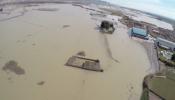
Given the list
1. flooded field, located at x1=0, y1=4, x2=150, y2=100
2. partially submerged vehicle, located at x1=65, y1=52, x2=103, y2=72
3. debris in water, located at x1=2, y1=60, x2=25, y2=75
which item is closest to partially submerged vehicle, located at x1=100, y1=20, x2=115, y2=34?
flooded field, located at x1=0, y1=4, x2=150, y2=100

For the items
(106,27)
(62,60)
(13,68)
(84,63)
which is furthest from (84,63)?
(106,27)

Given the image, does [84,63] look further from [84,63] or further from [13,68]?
[13,68]

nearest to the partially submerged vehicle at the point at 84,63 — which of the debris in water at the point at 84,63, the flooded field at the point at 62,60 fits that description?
the debris in water at the point at 84,63

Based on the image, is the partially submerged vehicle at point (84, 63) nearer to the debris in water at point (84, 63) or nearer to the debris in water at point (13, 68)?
the debris in water at point (84, 63)

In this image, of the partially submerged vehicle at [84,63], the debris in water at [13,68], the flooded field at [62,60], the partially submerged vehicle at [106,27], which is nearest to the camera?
the flooded field at [62,60]

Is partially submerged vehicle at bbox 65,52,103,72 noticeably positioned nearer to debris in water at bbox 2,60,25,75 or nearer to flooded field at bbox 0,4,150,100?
flooded field at bbox 0,4,150,100

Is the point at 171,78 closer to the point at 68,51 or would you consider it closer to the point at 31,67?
the point at 68,51

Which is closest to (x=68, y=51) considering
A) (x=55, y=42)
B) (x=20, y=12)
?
(x=55, y=42)
